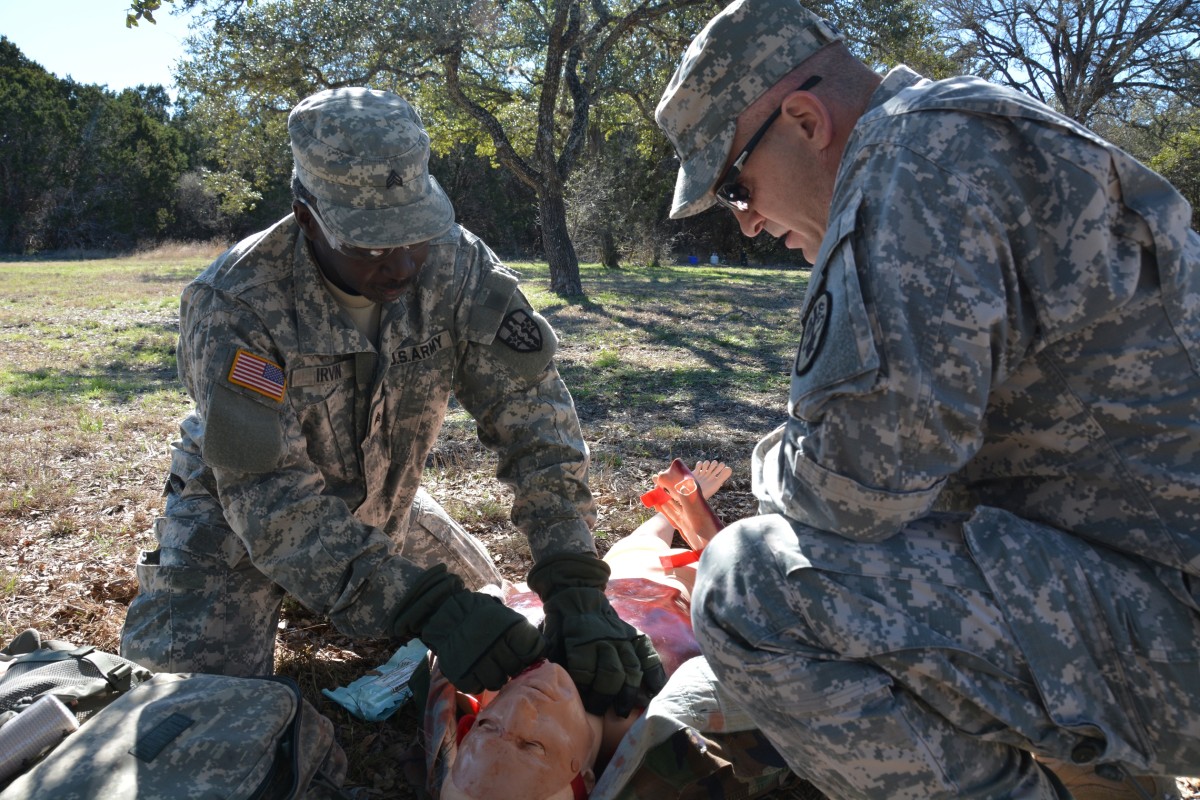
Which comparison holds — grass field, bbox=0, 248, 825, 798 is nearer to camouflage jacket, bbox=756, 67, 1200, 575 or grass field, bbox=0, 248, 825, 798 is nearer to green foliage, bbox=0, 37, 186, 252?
camouflage jacket, bbox=756, 67, 1200, 575

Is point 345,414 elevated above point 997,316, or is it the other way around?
point 997,316

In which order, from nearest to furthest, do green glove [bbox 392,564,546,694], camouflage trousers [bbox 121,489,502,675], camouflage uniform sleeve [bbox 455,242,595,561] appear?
green glove [bbox 392,564,546,694] → camouflage trousers [bbox 121,489,502,675] → camouflage uniform sleeve [bbox 455,242,595,561]

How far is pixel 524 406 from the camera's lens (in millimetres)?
3029

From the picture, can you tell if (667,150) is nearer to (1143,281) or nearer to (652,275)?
(652,275)

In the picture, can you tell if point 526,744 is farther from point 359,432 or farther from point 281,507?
point 359,432

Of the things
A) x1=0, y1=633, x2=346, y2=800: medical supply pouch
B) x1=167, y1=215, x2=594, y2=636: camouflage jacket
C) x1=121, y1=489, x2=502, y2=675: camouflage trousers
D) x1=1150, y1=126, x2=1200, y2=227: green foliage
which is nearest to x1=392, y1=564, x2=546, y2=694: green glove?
x1=167, y1=215, x2=594, y2=636: camouflage jacket

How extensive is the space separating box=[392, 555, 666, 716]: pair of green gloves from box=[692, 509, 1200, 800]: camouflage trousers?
25.8 inches

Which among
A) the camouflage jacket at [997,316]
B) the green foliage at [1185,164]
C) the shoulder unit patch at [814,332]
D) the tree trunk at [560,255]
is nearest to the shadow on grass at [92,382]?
the shoulder unit patch at [814,332]

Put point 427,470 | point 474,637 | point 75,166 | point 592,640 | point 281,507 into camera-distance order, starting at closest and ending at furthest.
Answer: point 474,637, point 592,640, point 281,507, point 427,470, point 75,166

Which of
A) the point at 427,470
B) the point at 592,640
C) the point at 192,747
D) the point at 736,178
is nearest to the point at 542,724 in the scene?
the point at 592,640

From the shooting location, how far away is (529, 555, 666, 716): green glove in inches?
93.1

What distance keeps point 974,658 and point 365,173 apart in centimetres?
193

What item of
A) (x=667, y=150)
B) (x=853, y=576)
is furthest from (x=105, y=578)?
(x=667, y=150)

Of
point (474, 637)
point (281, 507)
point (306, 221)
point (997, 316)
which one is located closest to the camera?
point (997, 316)
